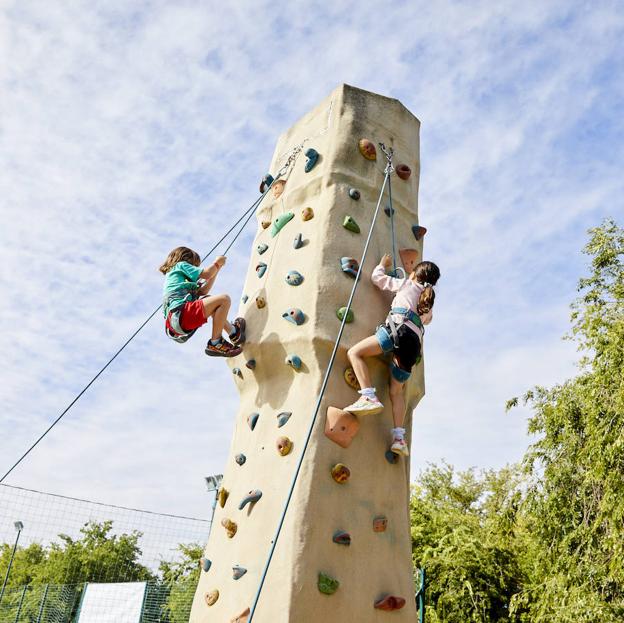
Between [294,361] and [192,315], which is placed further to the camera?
[192,315]

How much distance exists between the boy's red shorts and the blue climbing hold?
112cm

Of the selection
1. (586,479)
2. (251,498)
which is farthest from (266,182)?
(586,479)

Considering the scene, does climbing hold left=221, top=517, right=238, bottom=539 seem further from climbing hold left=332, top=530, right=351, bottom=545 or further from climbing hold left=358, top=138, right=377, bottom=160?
climbing hold left=358, top=138, right=377, bottom=160

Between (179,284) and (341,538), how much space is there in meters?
1.91

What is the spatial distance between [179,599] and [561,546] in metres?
6.14

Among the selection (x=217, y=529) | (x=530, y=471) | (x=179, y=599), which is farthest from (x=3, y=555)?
(x=217, y=529)

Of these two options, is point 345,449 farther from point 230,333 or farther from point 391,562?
point 230,333

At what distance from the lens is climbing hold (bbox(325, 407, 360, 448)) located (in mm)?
3686

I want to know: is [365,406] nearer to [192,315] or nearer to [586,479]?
[192,315]

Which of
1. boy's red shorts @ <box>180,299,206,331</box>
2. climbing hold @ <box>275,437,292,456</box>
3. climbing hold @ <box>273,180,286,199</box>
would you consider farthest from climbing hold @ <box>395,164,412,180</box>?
climbing hold @ <box>275,437,292,456</box>

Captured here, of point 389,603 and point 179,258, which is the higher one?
point 179,258

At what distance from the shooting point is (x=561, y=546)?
9.55 m

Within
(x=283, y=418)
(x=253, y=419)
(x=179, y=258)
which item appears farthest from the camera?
(x=179, y=258)

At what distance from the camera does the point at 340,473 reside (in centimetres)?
361
